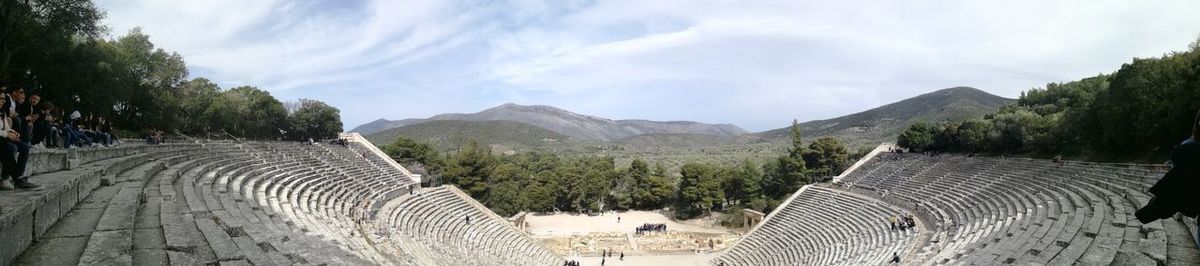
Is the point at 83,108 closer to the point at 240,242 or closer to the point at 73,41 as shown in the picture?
the point at 73,41

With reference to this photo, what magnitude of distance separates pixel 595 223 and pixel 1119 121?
2687 cm

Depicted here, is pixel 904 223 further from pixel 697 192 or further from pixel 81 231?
pixel 81 231

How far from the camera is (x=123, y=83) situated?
952 inches

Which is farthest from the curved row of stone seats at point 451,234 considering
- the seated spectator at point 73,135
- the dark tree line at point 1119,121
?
the dark tree line at point 1119,121

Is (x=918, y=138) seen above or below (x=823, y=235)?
above

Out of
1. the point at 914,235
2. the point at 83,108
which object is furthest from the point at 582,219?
the point at 83,108

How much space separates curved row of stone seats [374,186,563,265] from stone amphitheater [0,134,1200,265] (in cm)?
11

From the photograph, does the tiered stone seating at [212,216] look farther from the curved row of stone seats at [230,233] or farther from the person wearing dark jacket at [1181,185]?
the person wearing dark jacket at [1181,185]

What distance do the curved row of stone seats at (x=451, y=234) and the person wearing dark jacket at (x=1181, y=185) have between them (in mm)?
14306

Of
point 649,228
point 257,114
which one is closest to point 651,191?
point 649,228

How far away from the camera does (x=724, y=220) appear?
39.1 metres

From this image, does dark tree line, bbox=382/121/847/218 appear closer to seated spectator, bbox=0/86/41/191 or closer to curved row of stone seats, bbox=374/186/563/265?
curved row of stone seats, bbox=374/186/563/265

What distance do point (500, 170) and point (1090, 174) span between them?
33.9 meters

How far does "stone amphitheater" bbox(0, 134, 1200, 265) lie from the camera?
5.02m
